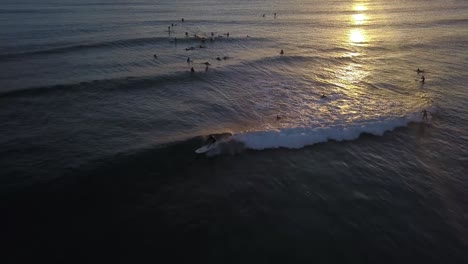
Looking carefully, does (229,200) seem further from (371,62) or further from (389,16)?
(389,16)

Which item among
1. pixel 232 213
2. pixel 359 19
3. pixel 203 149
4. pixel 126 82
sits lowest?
pixel 232 213

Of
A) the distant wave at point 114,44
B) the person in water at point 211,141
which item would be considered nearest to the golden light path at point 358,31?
the distant wave at point 114,44

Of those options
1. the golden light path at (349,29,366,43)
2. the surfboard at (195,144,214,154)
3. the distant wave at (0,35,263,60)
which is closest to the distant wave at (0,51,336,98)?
the distant wave at (0,35,263,60)

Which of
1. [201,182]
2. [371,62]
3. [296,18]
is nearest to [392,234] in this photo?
[201,182]

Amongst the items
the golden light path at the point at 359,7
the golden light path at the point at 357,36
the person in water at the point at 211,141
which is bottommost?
the person in water at the point at 211,141

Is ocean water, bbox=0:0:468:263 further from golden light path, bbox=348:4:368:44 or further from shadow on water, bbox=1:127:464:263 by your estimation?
golden light path, bbox=348:4:368:44

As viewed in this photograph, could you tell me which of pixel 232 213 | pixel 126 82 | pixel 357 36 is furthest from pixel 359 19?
pixel 232 213

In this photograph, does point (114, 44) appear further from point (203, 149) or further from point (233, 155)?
point (233, 155)

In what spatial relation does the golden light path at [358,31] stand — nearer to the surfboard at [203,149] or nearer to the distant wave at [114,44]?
the distant wave at [114,44]

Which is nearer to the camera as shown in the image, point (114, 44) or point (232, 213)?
point (232, 213)
